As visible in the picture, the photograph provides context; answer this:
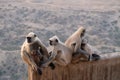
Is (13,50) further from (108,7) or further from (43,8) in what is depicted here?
(108,7)

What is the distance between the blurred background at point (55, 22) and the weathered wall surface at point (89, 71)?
41.2 ft

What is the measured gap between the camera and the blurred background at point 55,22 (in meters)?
21.1

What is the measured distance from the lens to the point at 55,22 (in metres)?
26.9

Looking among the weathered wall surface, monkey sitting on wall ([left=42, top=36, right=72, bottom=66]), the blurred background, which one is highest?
monkey sitting on wall ([left=42, top=36, right=72, bottom=66])

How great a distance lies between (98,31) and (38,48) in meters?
19.8

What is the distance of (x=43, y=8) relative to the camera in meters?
29.3

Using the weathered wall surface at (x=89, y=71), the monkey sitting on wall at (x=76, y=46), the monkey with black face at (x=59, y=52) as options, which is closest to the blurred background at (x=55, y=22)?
the monkey sitting on wall at (x=76, y=46)

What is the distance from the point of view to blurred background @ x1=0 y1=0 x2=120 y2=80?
69.4 feet

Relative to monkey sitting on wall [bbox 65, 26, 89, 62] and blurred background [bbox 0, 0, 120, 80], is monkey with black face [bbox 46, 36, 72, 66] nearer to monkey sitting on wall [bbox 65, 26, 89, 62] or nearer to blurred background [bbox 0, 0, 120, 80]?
monkey sitting on wall [bbox 65, 26, 89, 62]

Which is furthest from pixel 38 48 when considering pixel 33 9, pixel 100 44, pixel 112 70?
pixel 33 9

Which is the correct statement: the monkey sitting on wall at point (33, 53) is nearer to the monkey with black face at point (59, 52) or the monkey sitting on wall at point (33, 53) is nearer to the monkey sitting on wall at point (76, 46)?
the monkey with black face at point (59, 52)

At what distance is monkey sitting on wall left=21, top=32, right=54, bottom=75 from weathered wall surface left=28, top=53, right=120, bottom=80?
0.16m

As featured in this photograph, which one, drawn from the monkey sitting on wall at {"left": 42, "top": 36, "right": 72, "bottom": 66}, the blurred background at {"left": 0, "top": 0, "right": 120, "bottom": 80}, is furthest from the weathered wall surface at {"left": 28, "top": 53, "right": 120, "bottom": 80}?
the blurred background at {"left": 0, "top": 0, "right": 120, "bottom": 80}

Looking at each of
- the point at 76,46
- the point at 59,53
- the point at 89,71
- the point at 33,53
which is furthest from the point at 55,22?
the point at 33,53
